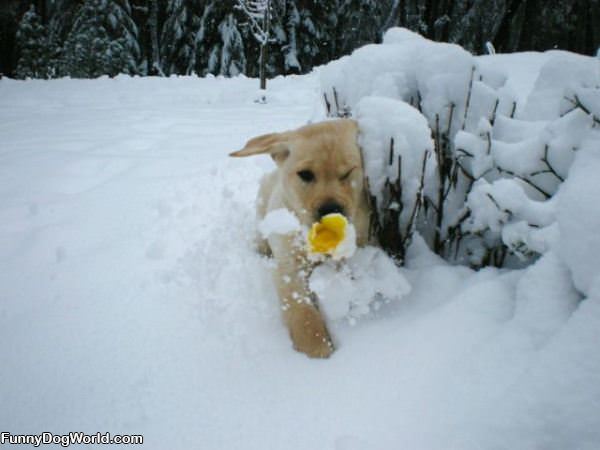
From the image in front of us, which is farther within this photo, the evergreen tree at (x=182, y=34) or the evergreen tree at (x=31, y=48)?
the evergreen tree at (x=31, y=48)

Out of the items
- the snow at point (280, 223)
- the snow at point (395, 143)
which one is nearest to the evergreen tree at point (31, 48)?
the snow at point (280, 223)

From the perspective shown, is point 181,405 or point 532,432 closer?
point 532,432

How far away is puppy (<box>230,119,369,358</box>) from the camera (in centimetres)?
211

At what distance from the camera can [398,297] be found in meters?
1.90

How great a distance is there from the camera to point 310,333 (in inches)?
72.6

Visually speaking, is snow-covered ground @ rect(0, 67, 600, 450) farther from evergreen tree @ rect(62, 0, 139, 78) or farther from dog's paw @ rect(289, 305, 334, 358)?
evergreen tree @ rect(62, 0, 139, 78)

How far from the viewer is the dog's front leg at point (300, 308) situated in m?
1.81

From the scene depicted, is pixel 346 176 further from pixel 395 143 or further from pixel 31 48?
pixel 31 48

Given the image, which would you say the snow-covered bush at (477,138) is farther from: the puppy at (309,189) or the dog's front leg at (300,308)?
Result: the dog's front leg at (300,308)

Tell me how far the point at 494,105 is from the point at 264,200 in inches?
66.6

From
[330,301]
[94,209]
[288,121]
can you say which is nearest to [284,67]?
[288,121]

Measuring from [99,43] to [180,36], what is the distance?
4.21m

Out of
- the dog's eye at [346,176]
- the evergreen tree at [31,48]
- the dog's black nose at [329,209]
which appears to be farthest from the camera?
the evergreen tree at [31,48]

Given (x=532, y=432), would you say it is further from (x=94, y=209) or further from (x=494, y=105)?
(x=94, y=209)
